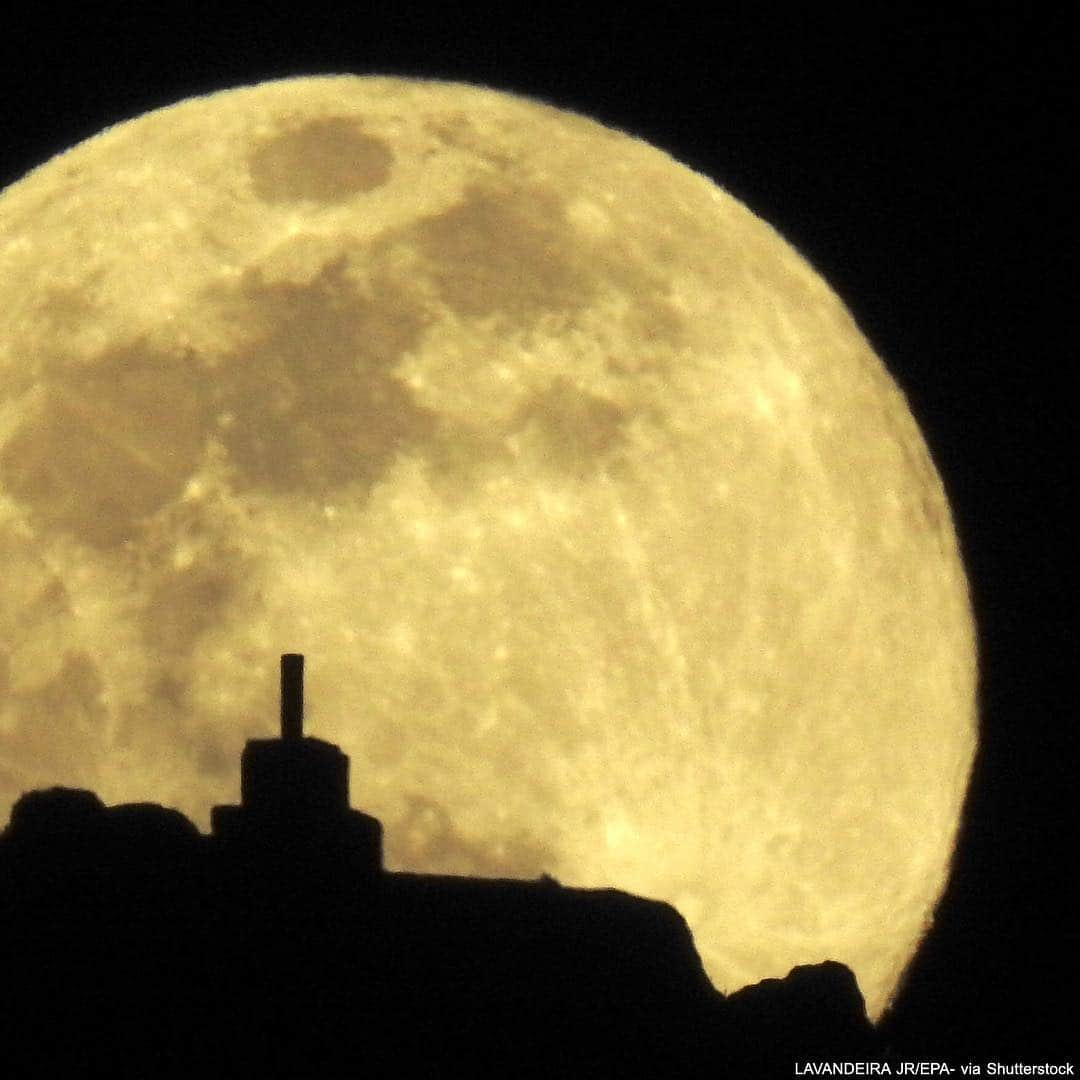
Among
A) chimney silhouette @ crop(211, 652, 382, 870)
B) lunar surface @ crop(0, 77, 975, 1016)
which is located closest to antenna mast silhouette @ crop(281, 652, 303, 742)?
chimney silhouette @ crop(211, 652, 382, 870)

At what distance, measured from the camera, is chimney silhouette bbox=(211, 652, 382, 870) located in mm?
8289

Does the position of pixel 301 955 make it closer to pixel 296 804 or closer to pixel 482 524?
pixel 296 804

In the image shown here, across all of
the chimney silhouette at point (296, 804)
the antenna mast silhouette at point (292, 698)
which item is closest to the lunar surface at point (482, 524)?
the antenna mast silhouette at point (292, 698)

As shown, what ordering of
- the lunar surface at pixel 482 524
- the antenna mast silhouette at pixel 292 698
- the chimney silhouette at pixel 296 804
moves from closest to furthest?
the chimney silhouette at pixel 296 804, the antenna mast silhouette at pixel 292 698, the lunar surface at pixel 482 524

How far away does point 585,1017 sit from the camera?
8.38 metres

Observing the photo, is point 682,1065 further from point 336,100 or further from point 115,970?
point 336,100

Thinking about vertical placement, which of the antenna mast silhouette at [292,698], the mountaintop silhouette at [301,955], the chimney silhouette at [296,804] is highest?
the antenna mast silhouette at [292,698]

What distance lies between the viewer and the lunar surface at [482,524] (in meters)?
10.8

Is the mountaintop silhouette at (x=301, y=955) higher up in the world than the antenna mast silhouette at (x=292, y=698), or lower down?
lower down

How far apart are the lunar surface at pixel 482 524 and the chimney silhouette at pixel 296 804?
2046 millimetres

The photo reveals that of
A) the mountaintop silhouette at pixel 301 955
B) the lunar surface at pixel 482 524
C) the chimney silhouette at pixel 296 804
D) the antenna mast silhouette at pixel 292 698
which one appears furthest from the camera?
the lunar surface at pixel 482 524

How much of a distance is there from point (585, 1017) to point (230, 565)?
Result: 13.2 ft

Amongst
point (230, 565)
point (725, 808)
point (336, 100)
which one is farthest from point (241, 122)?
point (725, 808)

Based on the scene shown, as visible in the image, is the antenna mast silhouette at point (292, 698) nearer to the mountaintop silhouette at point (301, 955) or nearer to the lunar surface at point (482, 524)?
the mountaintop silhouette at point (301, 955)
